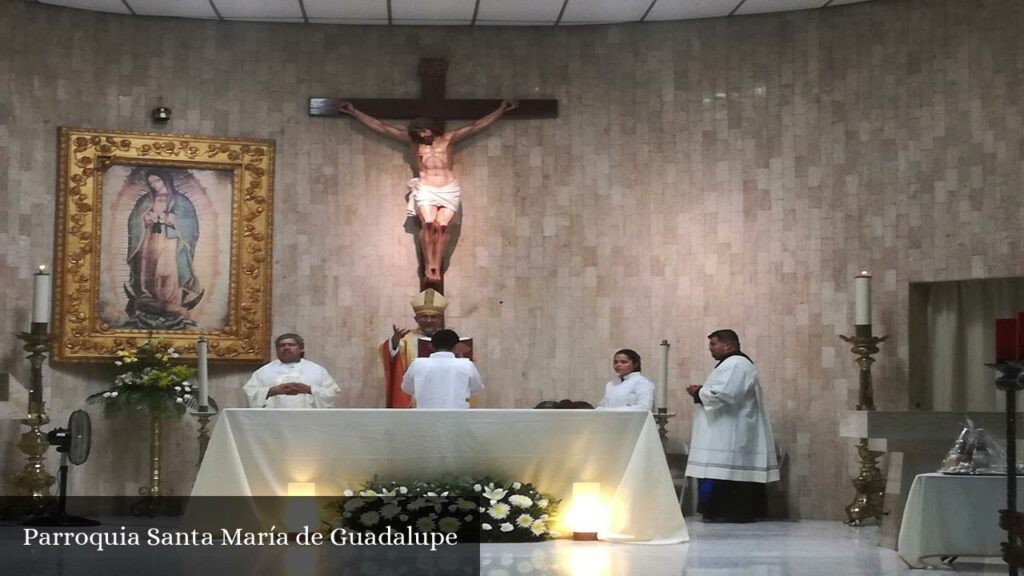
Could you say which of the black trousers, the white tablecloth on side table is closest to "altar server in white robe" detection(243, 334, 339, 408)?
the black trousers

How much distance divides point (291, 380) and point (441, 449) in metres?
2.36

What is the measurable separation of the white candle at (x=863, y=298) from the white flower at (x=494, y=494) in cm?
346

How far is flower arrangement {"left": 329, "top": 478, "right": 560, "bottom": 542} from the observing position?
764 centimetres

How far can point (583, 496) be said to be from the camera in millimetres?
8062

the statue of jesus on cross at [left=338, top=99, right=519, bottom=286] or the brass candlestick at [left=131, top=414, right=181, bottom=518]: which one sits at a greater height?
the statue of jesus on cross at [left=338, top=99, right=519, bottom=286]

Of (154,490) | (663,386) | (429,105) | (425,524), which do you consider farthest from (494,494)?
(429,105)

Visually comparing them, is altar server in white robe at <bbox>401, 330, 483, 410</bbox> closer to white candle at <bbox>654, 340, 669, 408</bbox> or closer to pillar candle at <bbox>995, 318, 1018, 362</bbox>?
white candle at <bbox>654, 340, 669, 408</bbox>

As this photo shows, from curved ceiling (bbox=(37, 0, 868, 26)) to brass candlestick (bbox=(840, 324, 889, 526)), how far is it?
2933 mm

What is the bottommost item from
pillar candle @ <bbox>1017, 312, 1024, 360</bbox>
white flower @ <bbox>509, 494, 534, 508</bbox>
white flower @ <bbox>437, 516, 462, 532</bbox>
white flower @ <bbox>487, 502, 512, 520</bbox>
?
white flower @ <bbox>437, 516, 462, 532</bbox>

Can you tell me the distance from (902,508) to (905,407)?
2845 millimetres

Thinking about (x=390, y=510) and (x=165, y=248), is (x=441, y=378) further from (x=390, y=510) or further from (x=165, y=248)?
(x=165, y=248)

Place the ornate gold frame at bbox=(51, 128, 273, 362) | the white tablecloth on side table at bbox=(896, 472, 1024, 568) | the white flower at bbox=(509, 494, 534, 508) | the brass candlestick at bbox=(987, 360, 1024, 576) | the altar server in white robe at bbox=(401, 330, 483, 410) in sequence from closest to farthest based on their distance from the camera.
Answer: the brass candlestick at bbox=(987, 360, 1024, 576) → the white tablecloth on side table at bbox=(896, 472, 1024, 568) → the white flower at bbox=(509, 494, 534, 508) → the altar server in white robe at bbox=(401, 330, 483, 410) → the ornate gold frame at bbox=(51, 128, 273, 362)

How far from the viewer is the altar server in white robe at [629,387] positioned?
10.3 meters

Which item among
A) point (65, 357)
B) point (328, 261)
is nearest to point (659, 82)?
point (328, 261)
